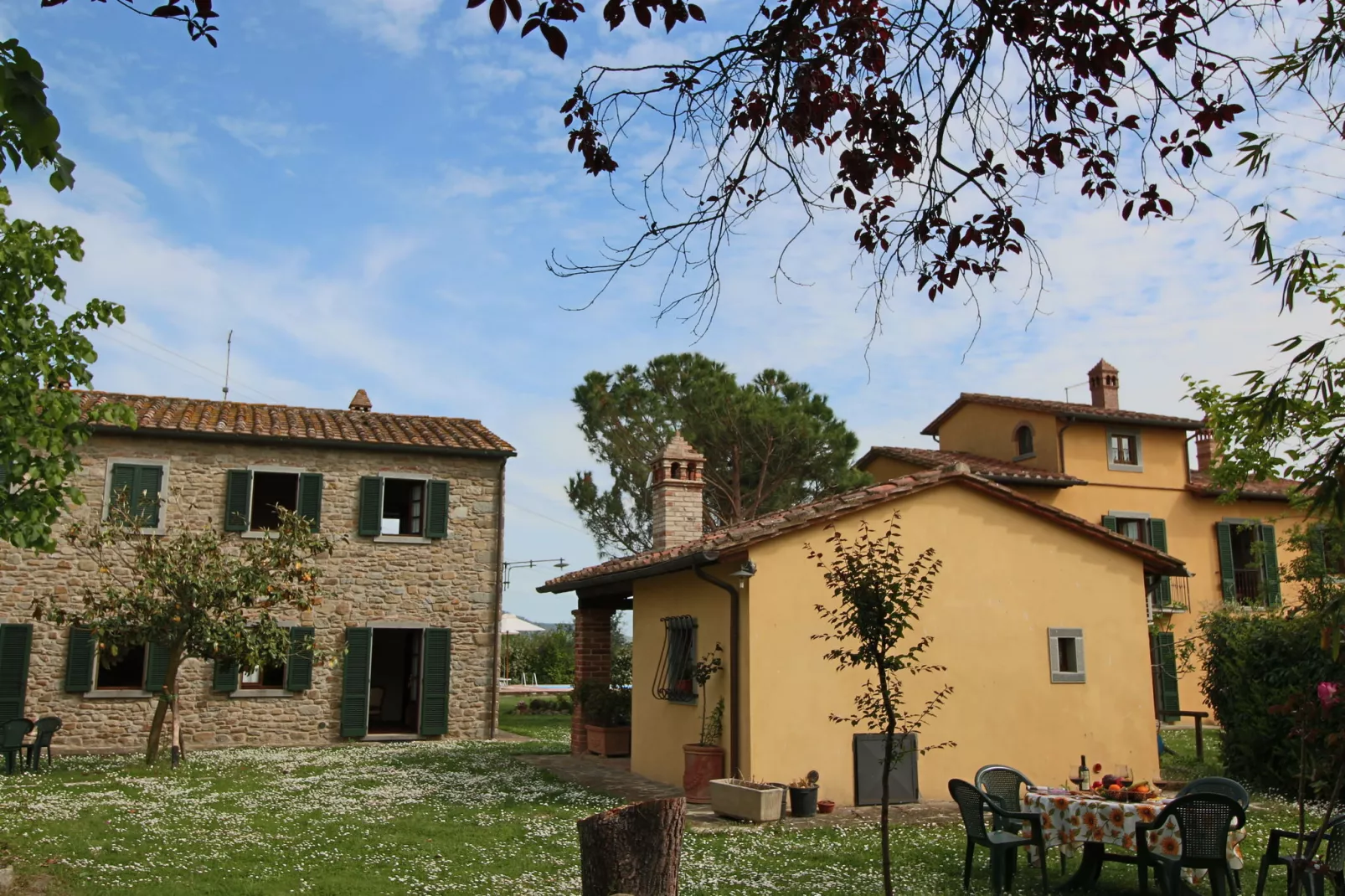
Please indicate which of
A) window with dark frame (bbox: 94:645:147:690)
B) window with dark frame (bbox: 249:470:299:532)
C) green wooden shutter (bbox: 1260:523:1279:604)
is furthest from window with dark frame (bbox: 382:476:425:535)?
green wooden shutter (bbox: 1260:523:1279:604)

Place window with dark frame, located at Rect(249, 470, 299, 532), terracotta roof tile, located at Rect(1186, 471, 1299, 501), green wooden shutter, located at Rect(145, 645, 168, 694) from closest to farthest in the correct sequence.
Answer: green wooden shutter, located at Rect(145, 645, 168, 694) → window with dark frame, located at Rect(249, 470, 299, 532) → terracotta roof tile, located at Rect(1186, 471, 1299, 501)

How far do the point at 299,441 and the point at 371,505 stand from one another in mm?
1632

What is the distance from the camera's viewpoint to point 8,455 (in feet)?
26.0

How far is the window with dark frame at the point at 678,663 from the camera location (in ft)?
39.3

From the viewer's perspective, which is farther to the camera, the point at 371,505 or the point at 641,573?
the point at 371,505

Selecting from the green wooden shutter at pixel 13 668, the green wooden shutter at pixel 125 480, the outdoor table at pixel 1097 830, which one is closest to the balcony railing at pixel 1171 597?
the outdoor table at pixel 1097 830

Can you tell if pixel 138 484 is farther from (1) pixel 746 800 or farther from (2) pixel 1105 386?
(2) pixel 1105 386

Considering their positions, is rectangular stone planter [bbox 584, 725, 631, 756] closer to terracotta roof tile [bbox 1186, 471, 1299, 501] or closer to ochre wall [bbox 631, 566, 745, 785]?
A: ochre wall [bbox 631, 566, 745, 785]

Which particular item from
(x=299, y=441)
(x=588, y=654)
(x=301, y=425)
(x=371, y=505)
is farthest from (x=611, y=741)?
(x=301, y=425)

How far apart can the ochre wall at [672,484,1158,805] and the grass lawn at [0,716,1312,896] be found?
1.39 meters

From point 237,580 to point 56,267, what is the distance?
6.09 m

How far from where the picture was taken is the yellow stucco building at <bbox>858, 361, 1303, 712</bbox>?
23266 millimetres

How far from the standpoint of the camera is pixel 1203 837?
643 cm

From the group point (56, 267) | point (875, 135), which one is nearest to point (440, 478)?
point (56, 267)
